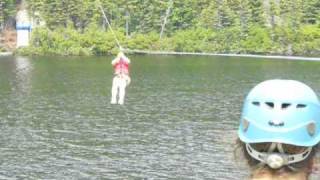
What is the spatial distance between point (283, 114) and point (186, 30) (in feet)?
380

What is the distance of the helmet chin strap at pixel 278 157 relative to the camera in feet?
9.18

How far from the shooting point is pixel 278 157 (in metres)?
2.79

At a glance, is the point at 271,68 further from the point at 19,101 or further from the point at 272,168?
the point at 272,168

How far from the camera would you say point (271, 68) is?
8931cm

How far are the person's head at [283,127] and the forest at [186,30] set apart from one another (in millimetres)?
109650

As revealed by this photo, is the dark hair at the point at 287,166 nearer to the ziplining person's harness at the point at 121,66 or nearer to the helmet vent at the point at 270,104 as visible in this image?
the helmet vent at the point at 270,104

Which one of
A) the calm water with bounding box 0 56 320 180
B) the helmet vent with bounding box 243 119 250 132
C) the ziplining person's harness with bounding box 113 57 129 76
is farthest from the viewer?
the calm water with bounding box 0 56 320 180

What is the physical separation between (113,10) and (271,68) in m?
35.3

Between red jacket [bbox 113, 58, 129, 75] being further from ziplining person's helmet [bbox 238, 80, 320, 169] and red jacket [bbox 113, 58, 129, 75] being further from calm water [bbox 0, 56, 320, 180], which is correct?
ziplining person's helmet [bbox 238, 80, 320, 169]

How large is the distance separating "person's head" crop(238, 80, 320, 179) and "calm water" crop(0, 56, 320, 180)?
16421 mm

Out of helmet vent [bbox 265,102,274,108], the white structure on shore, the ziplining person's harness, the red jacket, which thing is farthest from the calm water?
the white structure on shore

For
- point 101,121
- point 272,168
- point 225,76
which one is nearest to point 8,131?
point 101,121

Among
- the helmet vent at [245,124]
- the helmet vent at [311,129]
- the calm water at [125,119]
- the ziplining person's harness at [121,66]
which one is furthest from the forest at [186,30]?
the helmet vent at [311,129]

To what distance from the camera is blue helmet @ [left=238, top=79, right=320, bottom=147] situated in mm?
2842
